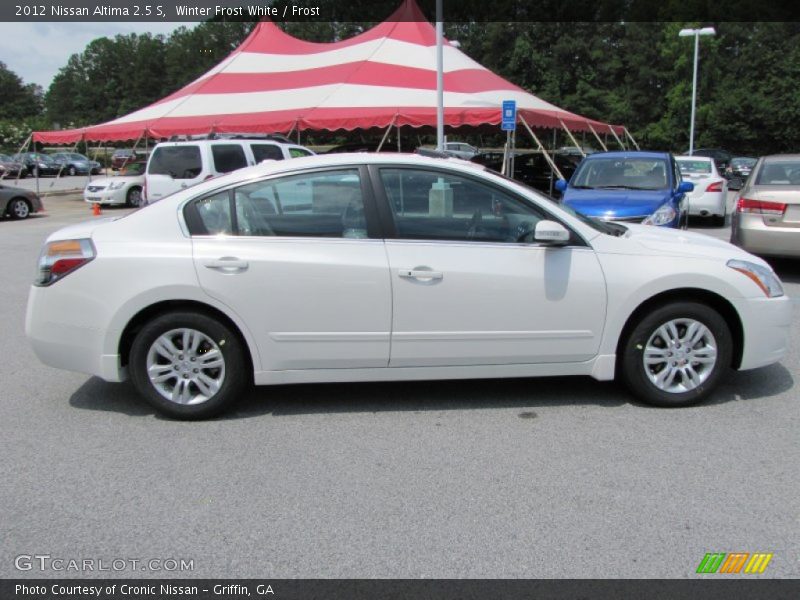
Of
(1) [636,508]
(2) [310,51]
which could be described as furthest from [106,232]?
(2) [310,51]

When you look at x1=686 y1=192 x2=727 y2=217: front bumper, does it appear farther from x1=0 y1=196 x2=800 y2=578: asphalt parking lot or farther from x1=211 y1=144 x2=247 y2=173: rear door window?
x1=0 y1=196 x2=800 y2=578: asphalt parking lot

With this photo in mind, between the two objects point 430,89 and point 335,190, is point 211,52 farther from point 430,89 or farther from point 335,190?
point 335,190

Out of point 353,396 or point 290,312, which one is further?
point 353,396

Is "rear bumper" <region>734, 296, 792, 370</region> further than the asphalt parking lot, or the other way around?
"rear bumper" <region>734, 296, 792, 370</region>

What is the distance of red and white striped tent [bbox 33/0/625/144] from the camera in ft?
62.8

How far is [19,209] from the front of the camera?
1967 centimetres

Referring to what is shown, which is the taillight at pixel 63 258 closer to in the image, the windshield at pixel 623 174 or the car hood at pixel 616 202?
the car hood at pixel 616 202

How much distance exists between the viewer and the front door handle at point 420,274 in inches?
171

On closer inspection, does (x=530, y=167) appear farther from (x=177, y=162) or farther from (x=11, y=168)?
(x=11, y=168)

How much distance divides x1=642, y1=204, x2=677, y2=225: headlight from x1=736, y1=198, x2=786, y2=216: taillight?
89cm

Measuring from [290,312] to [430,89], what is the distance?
56.8ft

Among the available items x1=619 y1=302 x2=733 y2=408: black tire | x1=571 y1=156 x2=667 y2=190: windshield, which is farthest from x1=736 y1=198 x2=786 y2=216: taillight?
x1=619 y1=302 x2=733 y2=408: black tire
